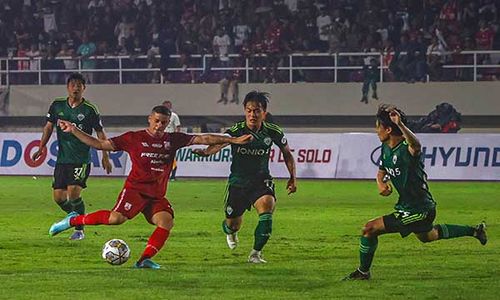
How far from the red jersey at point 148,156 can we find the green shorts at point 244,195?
1.51 m

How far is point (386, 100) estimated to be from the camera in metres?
39.1

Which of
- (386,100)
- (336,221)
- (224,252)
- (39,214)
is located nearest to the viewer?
(224,252)

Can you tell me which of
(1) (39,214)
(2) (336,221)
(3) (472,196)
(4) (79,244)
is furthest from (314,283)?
(3) (472,196)

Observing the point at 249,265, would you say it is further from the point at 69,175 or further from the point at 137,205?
the point at 69,175

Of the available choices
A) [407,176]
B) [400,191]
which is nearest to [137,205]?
[400,191]

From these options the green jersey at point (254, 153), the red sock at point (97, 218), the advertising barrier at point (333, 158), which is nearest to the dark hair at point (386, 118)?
the green jersey at point (254, 153)

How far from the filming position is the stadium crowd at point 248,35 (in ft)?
124

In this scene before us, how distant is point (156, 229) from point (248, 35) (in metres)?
28.0

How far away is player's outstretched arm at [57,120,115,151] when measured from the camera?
493 inches

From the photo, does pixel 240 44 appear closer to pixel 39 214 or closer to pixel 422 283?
pixel 39 214

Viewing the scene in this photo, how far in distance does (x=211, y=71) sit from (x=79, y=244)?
2499 centimetres

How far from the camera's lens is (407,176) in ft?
39.2

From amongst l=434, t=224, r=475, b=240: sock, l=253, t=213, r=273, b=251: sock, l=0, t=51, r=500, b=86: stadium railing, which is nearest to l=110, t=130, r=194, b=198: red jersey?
l=253, t=213, r=273, b=251: sock

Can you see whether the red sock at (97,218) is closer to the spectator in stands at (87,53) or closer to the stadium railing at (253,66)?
the stadium railing at (253,66)
